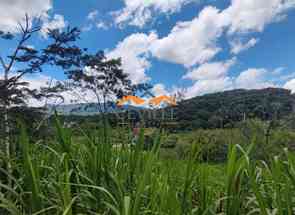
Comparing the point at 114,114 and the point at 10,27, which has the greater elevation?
the point at 10,27

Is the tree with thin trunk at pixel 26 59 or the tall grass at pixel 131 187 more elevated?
the tree with thin trunk at pixel 26 59

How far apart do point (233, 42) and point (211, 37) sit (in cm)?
109

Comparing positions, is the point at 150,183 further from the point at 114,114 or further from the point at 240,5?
the point at 240,5

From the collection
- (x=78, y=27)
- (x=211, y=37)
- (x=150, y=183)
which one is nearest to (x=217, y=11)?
(x=211, y=37)

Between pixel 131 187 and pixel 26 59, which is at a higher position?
pixel 26 59

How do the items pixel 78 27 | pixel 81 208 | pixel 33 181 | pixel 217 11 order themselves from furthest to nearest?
pixel 78 27 < pixel 217 11 < pixel 81 208 < pixel 33 181

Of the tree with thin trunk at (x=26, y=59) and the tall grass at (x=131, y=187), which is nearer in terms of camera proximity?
the tall grass at (x=131, y=187)

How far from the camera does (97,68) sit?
16.2 m

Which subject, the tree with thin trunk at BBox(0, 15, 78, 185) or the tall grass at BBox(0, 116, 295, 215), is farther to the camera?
the tree with thin trunk at BBox(0, 15, 78, 185)

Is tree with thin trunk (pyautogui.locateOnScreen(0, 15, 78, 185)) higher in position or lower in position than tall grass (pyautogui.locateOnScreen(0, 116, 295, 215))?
higher

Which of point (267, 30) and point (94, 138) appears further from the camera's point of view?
point (267, 30)

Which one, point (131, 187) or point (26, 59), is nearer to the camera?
point (131, 187)

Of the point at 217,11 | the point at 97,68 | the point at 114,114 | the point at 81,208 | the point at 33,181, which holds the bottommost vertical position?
the point at 81,208

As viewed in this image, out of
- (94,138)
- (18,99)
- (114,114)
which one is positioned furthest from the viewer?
(18,99)
